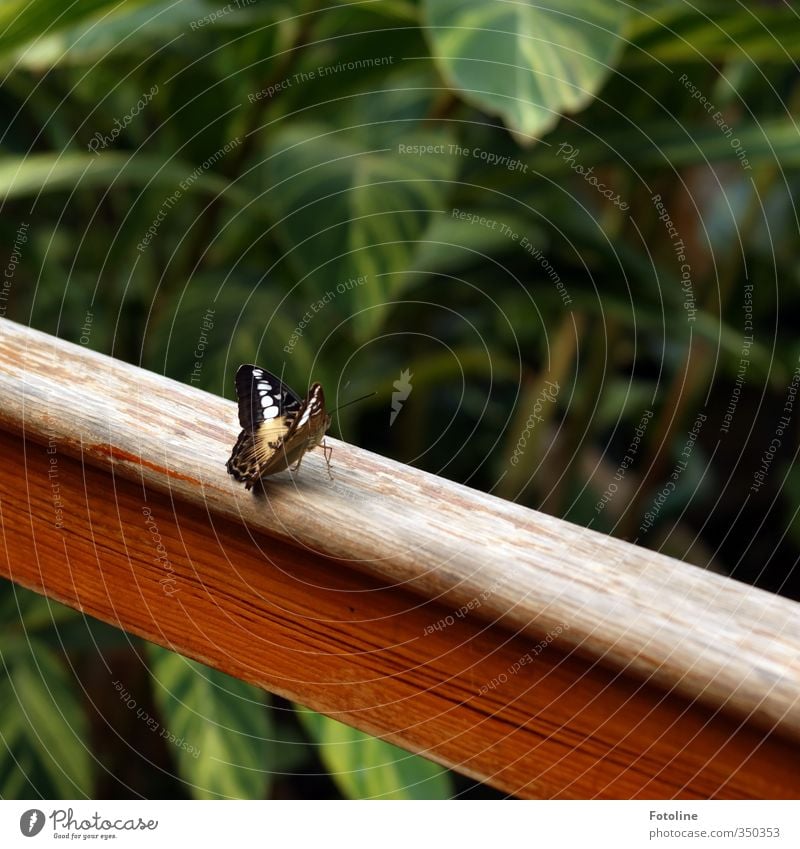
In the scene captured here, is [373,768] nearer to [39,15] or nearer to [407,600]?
[407,600]

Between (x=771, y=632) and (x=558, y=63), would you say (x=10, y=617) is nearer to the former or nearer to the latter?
(x=558, y=63)

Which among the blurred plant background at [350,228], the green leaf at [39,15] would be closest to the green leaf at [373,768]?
the blurred plant background at [350,228]

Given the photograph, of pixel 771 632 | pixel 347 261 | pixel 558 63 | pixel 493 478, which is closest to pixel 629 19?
pixel 558 63

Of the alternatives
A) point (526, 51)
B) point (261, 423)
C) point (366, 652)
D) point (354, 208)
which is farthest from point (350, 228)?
point (366, 652)

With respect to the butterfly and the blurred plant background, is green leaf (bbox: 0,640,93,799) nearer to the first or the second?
the blurred plant background
